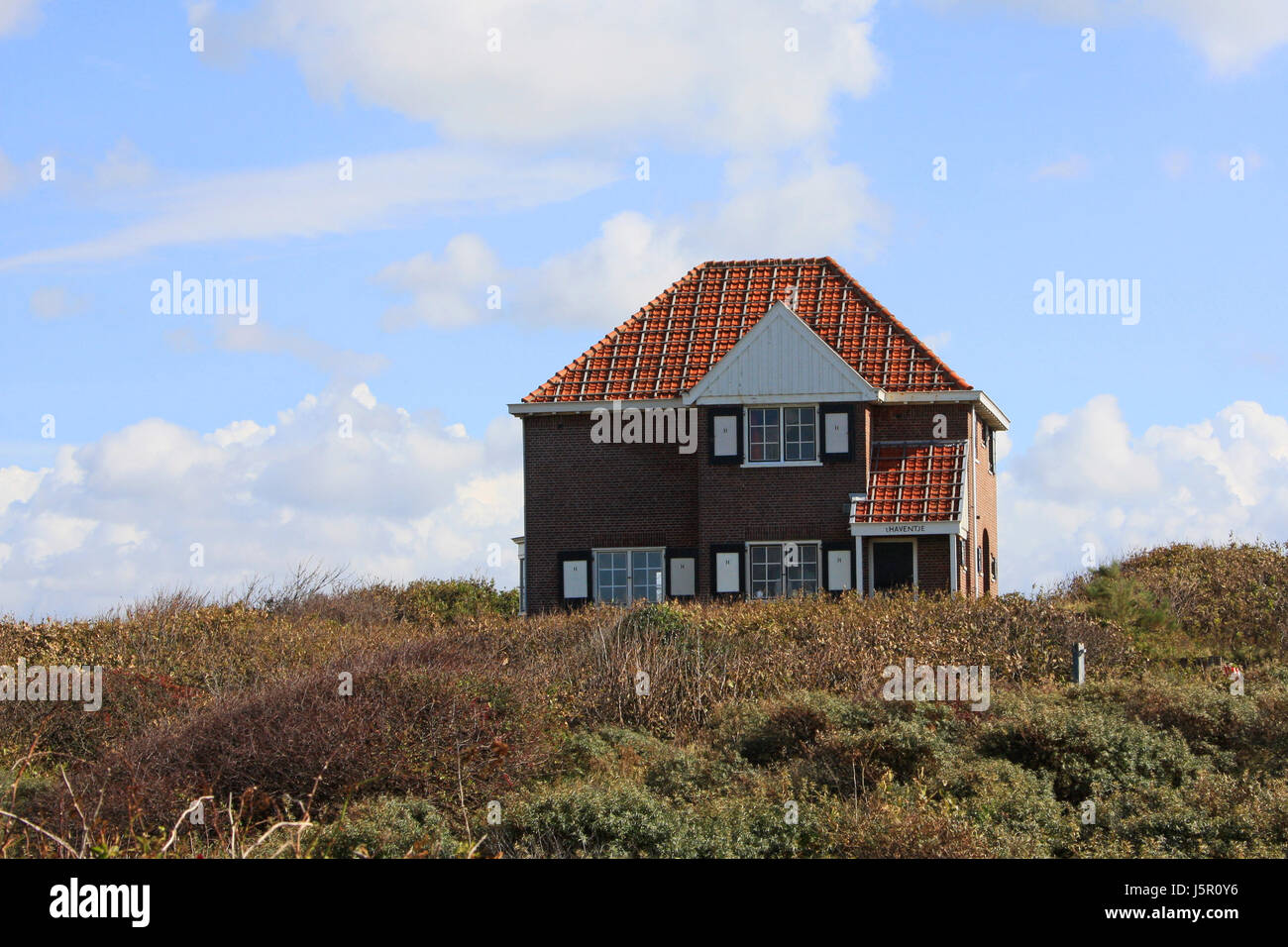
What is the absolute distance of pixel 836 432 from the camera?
3059 centimetres

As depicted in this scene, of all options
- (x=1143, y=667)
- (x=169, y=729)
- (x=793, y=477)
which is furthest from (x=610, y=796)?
(x=793, y=477)

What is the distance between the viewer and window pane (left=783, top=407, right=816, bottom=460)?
3084 cm

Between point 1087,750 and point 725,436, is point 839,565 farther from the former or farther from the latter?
point 1087,750

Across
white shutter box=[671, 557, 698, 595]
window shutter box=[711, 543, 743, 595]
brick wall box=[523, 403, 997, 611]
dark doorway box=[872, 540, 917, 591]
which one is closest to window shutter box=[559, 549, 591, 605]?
brick wall box=[523, 403, 997, 611]

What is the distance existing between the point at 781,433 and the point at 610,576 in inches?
201

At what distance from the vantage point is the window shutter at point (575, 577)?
103ft

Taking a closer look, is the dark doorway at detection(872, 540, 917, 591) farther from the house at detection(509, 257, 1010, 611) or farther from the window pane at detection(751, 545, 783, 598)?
the window pane at detection(751, 545, 783, 598)

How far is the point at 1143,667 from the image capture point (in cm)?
2030

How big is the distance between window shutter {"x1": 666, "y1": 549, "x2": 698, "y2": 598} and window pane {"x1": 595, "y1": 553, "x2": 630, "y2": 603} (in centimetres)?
111

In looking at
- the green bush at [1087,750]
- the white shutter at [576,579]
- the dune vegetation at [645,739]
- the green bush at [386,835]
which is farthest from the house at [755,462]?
the green bush at [386,835]

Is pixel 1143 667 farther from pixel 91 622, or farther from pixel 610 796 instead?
pixel 91 622

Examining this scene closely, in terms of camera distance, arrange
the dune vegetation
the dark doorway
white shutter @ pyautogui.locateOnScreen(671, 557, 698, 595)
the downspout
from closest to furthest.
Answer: the dune vegetation, the dark doorway, white shutter @ pyautogui.locateOnScreen(671, 557, 698, 595), the downspout

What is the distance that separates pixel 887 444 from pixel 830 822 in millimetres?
19716

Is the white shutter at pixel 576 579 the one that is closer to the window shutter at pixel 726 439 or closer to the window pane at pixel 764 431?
the window shutter at pixel 726 439
